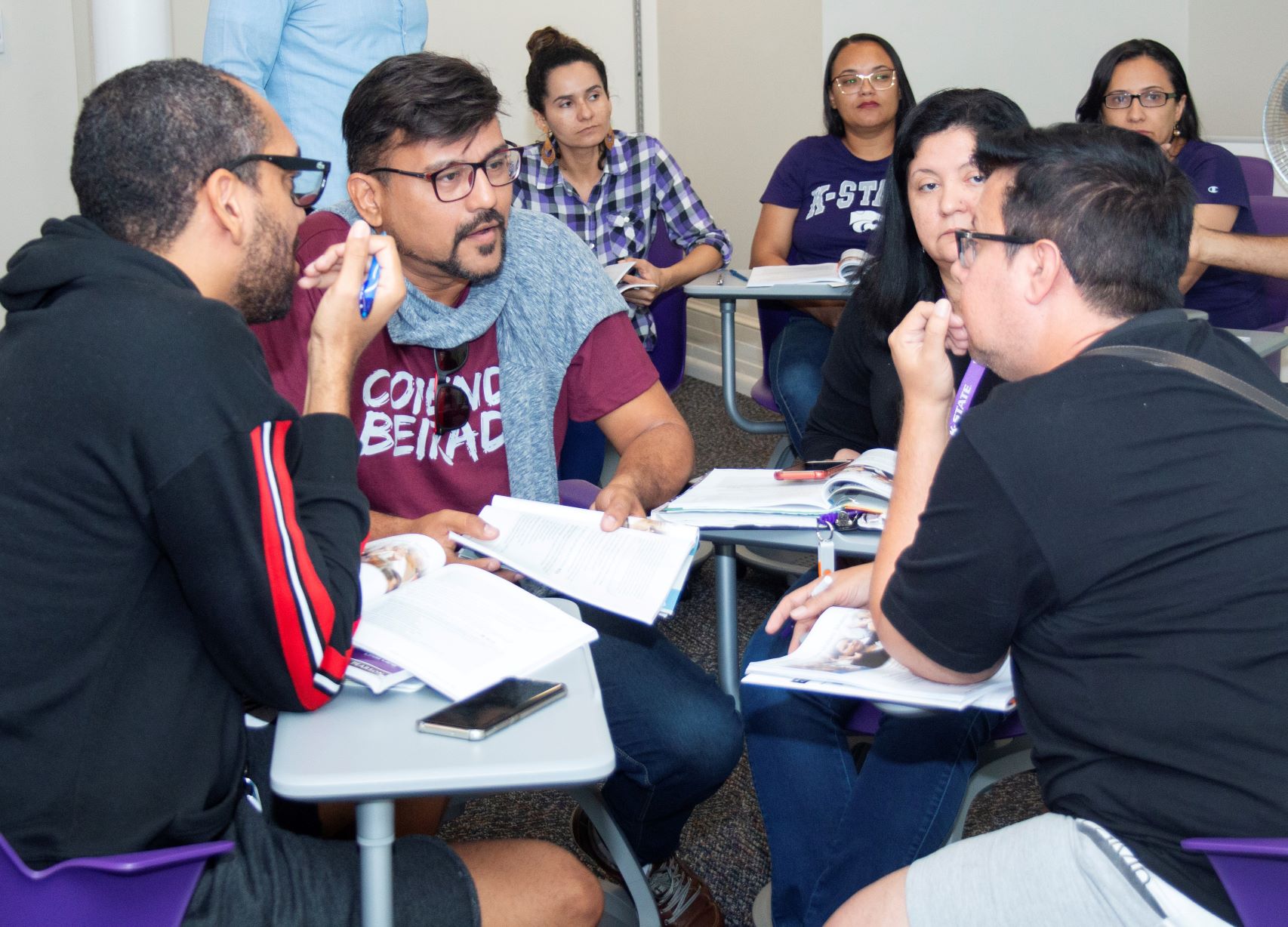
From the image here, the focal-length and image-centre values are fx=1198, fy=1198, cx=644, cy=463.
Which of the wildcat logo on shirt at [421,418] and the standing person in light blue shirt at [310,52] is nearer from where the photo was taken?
the wildcat logo on shirt at [421,418]

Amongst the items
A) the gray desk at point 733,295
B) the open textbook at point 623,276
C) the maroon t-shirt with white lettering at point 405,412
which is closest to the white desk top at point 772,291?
the gray desk at point 733,295

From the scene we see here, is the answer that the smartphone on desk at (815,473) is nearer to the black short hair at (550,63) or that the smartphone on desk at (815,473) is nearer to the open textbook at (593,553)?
the open textbook at (593,553)

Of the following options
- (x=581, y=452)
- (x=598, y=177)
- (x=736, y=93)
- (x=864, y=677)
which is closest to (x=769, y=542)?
(x=864, y=677)

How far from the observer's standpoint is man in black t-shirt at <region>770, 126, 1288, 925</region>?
1001 millimetres

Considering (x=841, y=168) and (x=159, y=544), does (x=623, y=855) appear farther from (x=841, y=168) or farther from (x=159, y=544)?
(x=841, y=168)

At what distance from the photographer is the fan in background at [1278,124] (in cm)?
257

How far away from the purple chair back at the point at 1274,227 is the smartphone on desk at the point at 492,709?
2679 mm

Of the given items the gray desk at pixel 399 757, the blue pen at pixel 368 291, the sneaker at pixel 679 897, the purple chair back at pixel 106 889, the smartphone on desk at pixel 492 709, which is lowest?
the sneaker at pixel 679 897

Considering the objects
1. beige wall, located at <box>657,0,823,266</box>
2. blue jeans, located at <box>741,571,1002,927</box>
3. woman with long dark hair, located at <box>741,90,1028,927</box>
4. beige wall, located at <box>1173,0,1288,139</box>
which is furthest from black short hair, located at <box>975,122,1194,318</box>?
beige wall, located at <box>657,0,823,266</box>

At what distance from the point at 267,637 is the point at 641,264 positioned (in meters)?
2.31

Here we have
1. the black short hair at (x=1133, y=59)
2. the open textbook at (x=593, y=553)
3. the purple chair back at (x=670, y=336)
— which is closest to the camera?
the open textbook at (x=593, y=553)

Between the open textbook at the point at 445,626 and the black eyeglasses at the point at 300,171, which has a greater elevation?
the black eyeglasses at the point at 300,171

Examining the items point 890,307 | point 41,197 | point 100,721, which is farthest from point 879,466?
point 41,197

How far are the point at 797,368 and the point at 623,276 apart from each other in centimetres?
51
